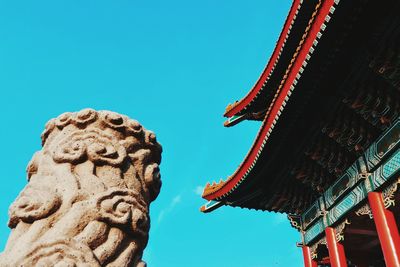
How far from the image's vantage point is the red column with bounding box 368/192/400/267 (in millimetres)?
5762

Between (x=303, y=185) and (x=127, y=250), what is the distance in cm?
Result: 724

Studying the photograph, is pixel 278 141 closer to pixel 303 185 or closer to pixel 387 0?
pixel 303 185

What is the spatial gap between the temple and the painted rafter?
18mm

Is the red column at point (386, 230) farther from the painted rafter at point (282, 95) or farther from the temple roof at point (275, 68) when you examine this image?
the temple roof at point (275, 68)

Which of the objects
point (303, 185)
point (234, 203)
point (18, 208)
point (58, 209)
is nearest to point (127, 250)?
point (58, 209)

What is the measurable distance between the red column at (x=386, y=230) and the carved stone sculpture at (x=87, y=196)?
471cm

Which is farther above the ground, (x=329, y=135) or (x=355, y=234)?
(x=329, y=135)

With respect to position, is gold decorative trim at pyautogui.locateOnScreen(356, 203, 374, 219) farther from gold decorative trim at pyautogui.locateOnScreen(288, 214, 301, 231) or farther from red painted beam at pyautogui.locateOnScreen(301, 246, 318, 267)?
gold decorative trim at pyautogui.locateOnScreen(288, 214, 301, 231)

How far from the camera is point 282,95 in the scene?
6.87m

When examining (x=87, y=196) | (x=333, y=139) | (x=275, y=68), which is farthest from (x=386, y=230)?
(x=87, y=196)

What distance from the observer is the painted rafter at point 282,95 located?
5570 mm

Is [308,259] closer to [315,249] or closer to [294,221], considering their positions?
[315,249]

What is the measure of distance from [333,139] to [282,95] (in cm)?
140

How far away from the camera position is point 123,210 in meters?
2.09
